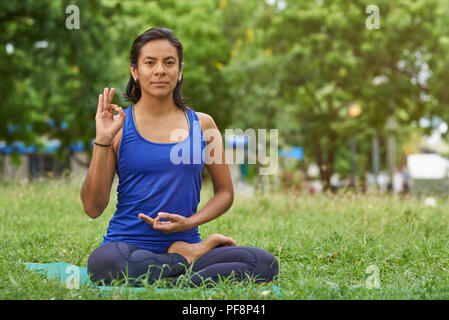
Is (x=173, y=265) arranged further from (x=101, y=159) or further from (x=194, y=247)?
(x=101, y=159)

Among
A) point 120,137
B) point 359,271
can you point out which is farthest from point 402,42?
point 120,137

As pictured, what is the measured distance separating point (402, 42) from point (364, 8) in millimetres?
1648

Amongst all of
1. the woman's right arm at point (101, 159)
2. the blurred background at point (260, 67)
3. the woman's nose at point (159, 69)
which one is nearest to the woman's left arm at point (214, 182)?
the woman's right arm at point (101, 159)

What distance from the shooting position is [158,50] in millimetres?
3506

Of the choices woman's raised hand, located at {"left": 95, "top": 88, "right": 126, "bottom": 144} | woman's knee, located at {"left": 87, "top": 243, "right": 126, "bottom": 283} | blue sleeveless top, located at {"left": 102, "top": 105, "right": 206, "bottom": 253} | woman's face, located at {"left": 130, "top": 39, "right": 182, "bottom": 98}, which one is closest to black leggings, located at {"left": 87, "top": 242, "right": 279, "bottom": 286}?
woman's knee, located at {"left": 87, "top": 243, "right": 126, "bottom": 283}

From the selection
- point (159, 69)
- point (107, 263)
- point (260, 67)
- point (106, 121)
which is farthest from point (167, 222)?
point (260, 67)

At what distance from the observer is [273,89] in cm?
1952

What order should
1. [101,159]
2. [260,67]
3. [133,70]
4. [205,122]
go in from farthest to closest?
[260,67] → [205,122] → [133,70] → [101,159]

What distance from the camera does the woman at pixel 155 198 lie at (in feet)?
11.3

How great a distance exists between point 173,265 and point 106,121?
1.03 meters

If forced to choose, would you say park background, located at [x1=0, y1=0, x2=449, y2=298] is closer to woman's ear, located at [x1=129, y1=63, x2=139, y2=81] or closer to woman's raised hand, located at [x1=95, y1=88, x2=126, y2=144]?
woman's raised hand, located at [x1=95, y1=88, x2=126, y2=144]

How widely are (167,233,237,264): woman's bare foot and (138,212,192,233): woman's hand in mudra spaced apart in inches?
8.9

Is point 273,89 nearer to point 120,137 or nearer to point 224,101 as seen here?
point 224,101
